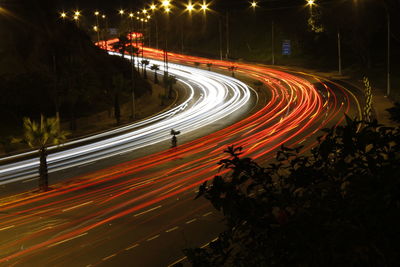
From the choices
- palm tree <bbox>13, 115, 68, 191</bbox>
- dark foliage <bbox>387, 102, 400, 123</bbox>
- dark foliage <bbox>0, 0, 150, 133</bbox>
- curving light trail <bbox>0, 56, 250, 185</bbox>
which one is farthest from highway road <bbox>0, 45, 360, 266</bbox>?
dark foliage <bbox>0, 0, 150, 133</bbox>

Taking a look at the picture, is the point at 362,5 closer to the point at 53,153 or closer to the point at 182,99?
the point at 182,99

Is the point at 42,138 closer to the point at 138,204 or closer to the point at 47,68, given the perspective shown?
the point at 138,204

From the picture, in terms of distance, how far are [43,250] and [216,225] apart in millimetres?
6323

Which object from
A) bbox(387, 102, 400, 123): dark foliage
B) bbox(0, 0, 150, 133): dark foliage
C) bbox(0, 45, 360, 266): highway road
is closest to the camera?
bbox(387, 102, 400, 123): dark foliage

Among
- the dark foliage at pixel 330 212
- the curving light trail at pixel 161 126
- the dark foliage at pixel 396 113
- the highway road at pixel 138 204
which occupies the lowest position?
the highway road at pixel 138 204

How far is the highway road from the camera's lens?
57.1 ft

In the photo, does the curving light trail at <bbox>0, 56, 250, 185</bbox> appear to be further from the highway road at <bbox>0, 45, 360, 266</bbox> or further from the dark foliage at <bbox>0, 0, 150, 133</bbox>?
the dark foliage at <bbox>0, 0, 150, 133</bbox>

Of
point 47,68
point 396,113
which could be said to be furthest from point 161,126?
point 396,113

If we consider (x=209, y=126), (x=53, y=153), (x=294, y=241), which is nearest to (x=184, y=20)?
(x=209, y=126)

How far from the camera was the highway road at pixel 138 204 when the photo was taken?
1741 cm

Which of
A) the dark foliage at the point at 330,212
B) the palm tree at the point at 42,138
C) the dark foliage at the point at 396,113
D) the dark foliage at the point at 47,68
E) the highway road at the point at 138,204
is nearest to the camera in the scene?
the dark foliage at the point at 330,212

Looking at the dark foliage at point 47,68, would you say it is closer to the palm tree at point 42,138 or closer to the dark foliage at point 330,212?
the palm tree at point 42,138

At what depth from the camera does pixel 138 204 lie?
74.9 ft

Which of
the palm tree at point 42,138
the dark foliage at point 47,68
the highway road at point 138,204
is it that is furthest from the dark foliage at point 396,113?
the dark foliage at point 47,68
